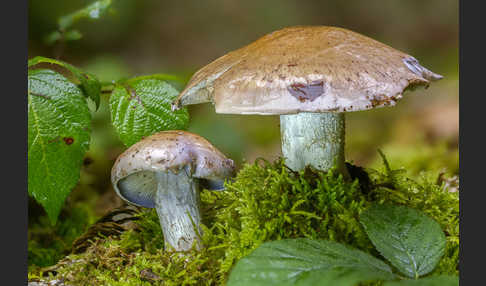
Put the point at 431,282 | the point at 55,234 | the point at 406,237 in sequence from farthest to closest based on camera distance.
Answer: the point at 55,234, the point at 406,237, the point at 431,282

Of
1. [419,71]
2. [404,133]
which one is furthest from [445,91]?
[419,71]

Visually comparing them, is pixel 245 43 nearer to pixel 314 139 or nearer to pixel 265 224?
pixel 314 139

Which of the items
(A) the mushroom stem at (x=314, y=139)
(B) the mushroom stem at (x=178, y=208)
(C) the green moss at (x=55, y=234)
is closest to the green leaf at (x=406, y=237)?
(A) the mushroom stem at (x=314, y=139)

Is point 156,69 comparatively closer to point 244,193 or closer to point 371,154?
point 371,154

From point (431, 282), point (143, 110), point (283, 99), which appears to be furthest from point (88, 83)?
point (431, 282)

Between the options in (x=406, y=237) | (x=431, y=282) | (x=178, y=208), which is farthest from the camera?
(x=178, y=208)

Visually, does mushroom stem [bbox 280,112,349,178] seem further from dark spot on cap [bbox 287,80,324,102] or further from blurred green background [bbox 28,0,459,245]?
blurred green background [bbox 28,0,459,245]

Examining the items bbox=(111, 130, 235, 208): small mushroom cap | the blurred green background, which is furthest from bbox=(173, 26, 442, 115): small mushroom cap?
the blurred green background
